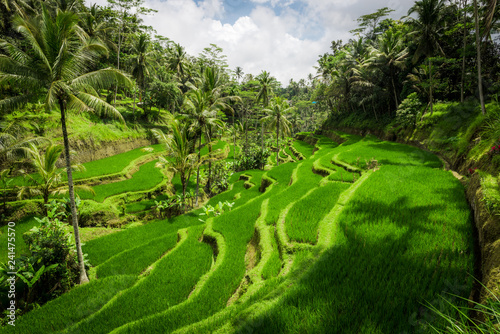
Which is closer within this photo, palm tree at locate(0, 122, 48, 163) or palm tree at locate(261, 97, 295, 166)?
palm tree at locate(0, 122, 48, 163)

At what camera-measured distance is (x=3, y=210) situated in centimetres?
1084

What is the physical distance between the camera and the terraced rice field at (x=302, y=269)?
268 cm

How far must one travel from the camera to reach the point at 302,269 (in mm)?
3645

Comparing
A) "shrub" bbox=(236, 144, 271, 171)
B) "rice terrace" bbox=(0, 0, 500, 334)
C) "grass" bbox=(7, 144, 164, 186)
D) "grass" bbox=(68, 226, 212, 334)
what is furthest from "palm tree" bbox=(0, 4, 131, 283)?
"shrub" bbox=(236, 144, 271, 171)

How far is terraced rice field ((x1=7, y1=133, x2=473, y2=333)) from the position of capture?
8.79 ft

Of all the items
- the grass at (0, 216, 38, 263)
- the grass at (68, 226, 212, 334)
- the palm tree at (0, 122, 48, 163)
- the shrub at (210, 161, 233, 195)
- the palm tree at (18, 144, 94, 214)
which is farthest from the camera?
the shrub at (210, 161, 233, 195)

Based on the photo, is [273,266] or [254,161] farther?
[254,161]

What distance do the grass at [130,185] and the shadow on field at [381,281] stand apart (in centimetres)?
1358

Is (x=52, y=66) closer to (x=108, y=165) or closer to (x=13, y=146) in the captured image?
(x=13, y=146)

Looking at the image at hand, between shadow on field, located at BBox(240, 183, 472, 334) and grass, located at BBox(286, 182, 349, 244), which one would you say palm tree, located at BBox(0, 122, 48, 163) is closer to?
grass, located at BBox(286, 182, 349, 244)

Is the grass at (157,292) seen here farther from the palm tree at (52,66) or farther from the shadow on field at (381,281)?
the palm tree at (52,66)

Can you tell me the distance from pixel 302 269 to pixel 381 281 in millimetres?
1136

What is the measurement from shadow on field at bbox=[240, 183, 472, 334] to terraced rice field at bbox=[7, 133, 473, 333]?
0.05ft

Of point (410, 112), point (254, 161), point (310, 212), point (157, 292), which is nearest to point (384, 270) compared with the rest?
point (310, 212)
